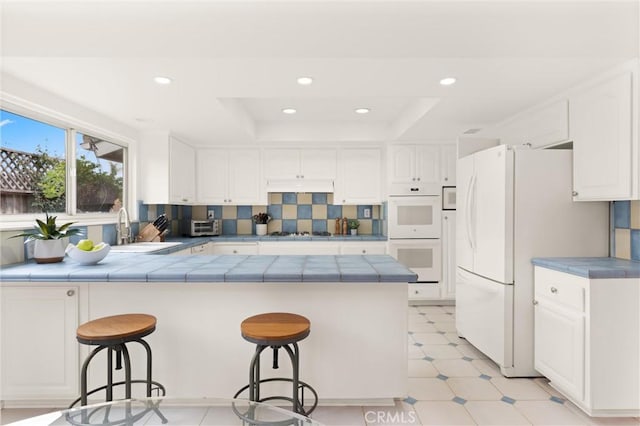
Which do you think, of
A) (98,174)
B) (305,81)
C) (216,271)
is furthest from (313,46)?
(98,174)

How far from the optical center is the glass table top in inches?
46.9

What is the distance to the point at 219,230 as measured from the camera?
492cm

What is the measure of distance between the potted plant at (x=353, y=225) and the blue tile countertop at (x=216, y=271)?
2.41 metres

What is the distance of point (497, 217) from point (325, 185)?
2.45 m

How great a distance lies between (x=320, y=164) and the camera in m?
4.60

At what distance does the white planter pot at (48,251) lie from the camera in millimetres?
2305

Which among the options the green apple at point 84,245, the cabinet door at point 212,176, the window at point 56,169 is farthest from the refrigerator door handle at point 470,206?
the window at point 56,169

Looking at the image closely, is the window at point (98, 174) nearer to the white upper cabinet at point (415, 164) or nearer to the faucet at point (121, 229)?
the faucet at point (121, 229)

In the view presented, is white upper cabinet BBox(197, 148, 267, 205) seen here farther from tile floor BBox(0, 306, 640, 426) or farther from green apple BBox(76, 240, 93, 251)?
tile floor BBox(0, 306, 640, 426)

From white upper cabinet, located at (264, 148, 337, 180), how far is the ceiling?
6.39 ft

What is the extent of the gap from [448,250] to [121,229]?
150 inches

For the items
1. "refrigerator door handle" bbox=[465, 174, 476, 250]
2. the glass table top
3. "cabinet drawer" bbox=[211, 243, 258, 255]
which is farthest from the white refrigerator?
"cabinet drawer" bbox=[211, 243, 258, 255]

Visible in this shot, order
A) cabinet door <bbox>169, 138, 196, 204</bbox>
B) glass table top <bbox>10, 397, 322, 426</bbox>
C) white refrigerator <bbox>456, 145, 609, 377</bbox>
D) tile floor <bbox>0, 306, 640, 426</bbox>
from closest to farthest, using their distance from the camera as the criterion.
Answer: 1. glass table top <bbox>10, 397, 322, 426</bbox>
2. tile floor <bbox>0, 306, 640, 426</bbox>
3. white refrigerator <bbox>456, 145, 609, 377</bbox>
4. cabinet door <bbox>169, 138, 196, 204</bbox>

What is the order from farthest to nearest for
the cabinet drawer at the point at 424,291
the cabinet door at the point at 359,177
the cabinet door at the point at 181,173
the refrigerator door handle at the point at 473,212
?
the cabinet door at the point at 359,177 → the cabinet drawer at the point at 424,291 → the cabinet door at the point at 181,173 → the refrigerator door handle at the point at 473,212
